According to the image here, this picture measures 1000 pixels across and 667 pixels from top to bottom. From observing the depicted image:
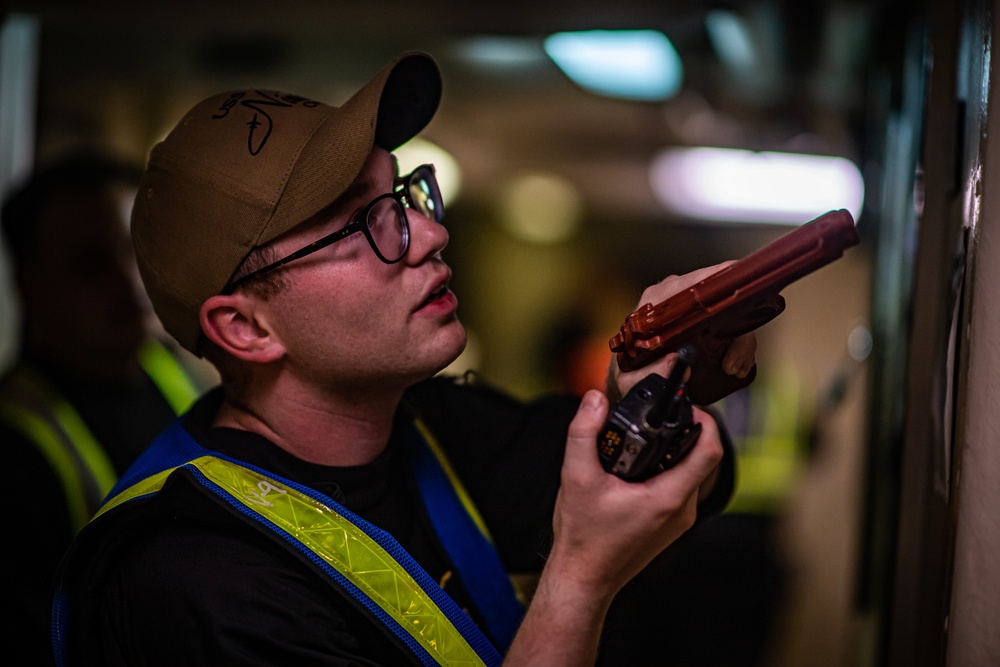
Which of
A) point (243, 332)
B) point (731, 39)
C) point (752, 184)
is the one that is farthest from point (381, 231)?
point (752, 184)

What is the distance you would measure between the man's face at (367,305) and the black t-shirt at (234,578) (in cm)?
17

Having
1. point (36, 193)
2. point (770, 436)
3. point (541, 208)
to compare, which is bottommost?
point (770, 436)

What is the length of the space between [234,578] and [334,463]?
0.89ft

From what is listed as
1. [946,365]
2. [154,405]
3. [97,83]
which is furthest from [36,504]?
[97,83]

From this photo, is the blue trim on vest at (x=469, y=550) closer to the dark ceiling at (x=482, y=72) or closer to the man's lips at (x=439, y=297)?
the man's lips at (x=439, y=297)

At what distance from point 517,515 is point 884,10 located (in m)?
1.24

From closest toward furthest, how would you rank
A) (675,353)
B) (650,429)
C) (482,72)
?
(650,429)
(675,353)
(482,72)

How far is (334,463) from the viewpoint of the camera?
1203mm

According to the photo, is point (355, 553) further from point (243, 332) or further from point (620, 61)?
point (620, 61)

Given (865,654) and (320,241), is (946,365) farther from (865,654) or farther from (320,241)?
(865,654)

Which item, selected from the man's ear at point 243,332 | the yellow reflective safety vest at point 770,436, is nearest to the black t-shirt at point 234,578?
the man's ear at point 243,332

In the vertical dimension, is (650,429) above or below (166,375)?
above

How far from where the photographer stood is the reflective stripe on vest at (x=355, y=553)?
0.99 m

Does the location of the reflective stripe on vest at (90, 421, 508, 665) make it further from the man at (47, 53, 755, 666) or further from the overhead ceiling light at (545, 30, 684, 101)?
the overhead ceiling light at (545, 30, 684, 101)
